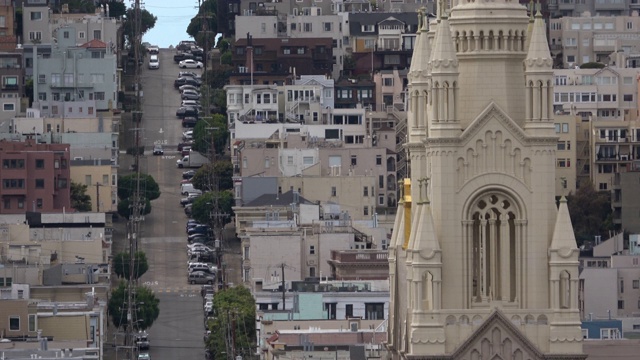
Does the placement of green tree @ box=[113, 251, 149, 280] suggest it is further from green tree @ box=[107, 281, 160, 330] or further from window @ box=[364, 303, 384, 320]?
window @ box=[364, 303, 384, 320]

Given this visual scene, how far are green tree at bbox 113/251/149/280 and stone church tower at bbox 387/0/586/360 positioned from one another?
98966 mm

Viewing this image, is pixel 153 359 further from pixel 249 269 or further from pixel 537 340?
pixel 537 340

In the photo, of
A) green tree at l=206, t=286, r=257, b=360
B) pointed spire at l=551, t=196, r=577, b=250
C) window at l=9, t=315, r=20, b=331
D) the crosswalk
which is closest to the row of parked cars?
the crosswalk

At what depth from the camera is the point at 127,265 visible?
189000 mm

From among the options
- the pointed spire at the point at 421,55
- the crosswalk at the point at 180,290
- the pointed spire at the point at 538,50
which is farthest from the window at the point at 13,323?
the pointed spire at the point at 538,50

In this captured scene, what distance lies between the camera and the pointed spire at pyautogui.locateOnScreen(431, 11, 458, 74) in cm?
8762

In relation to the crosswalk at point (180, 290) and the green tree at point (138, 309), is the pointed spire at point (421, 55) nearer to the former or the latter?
the green tree at point (138, 309)

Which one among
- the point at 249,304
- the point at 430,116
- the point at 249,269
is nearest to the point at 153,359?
the point at 249,304

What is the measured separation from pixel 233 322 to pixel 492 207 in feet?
256

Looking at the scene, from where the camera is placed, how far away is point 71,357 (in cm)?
13762

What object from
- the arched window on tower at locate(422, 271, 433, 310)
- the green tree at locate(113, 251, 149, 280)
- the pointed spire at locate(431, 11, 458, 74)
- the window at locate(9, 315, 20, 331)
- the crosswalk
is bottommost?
the arched window on tower at locate(422, 271, 433, 310)

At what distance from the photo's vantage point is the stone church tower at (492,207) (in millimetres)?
87438

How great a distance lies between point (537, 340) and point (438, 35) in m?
7.19

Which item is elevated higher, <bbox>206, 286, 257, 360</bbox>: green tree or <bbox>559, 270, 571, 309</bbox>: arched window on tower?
<bbox>206, 286, 257, 360</bbox>: green tree
